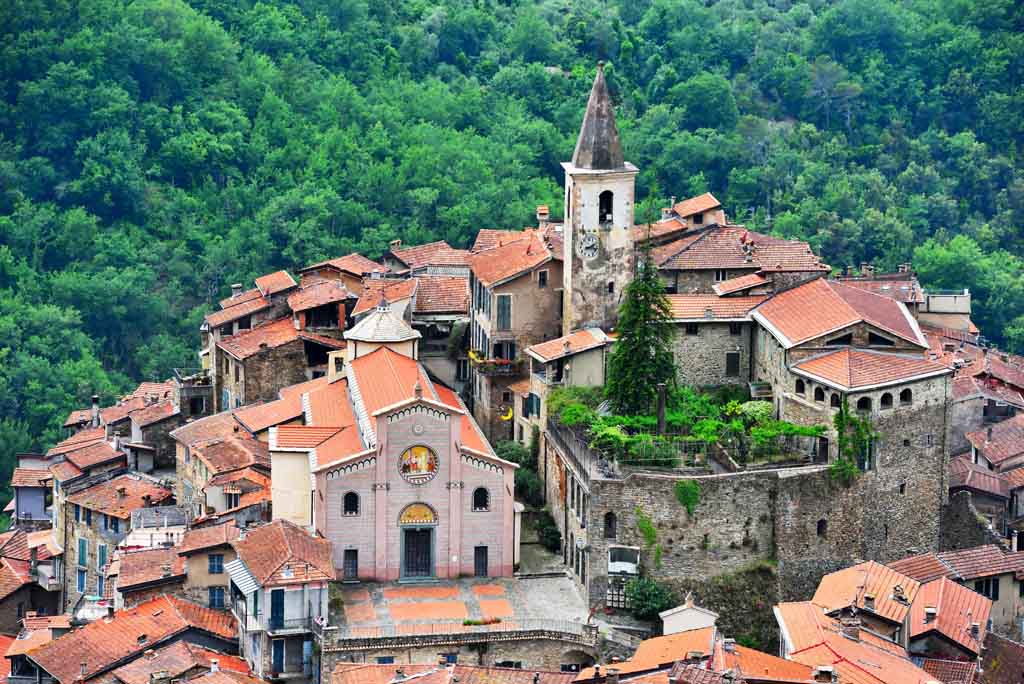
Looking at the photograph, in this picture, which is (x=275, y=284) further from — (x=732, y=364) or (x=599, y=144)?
(x=732, y=364)

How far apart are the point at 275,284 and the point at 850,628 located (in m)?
38.2

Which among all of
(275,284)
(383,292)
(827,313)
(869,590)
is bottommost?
(869,590)

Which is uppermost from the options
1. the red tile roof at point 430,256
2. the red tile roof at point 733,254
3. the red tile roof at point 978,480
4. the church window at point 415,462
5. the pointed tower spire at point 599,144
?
the pointed tower spire at point 599,144

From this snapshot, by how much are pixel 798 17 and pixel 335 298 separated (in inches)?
2992

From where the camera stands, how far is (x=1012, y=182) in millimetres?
157125

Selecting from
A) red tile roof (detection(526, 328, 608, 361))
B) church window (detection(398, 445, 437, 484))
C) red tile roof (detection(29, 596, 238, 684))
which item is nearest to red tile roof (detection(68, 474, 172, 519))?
red tile roof (detection(29, 596, 238, 684))

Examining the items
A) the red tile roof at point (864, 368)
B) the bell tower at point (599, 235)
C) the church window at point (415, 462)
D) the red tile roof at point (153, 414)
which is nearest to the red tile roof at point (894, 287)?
the bell tower at point (599, 235)

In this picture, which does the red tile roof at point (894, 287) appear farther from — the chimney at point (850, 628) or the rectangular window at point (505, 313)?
the chimney at point (850, 628)

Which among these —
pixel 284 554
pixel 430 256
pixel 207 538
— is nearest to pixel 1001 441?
pixel 430 256

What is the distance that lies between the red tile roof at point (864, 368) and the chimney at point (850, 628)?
9.90 metres

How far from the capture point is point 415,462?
287ft

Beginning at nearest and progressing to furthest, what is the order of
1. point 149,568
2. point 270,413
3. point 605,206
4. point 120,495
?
point 149,568
point 605,206
point 270,413
point 120,495

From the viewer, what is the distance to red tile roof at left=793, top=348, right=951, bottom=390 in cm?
Result: 8769

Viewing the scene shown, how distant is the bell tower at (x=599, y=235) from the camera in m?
95.6
